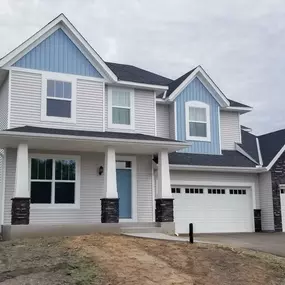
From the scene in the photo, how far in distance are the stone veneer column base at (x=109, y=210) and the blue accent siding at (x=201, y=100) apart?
5.82 metres

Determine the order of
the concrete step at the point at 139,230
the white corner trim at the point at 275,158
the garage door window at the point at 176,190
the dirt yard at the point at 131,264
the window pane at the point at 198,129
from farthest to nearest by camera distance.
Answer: the window pane at the point at 198,129
the white corner trim at the point at 275,158
the garage door window at the point at 176,190
the concrete step at the point at 139,230
the dirt yard at the point at 131,264

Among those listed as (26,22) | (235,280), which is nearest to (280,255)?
(235,280)

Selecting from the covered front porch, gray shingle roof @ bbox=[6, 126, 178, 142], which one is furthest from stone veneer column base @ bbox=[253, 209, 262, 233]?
gray shingle roof @ bbox=[6, 126, 178, 142]

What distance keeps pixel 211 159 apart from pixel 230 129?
258 cm

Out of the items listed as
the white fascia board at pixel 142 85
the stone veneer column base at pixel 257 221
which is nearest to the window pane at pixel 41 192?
the white fascia board at pixel 142 85

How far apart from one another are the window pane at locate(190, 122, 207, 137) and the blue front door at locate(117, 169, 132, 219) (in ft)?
13.7

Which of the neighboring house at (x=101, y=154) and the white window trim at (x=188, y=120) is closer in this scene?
the neighboring house at (x=101, y=154)

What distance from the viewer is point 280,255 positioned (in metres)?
11.6

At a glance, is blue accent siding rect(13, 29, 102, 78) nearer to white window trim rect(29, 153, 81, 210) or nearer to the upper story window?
the upper story window

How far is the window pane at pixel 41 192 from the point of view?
1602 centimetres

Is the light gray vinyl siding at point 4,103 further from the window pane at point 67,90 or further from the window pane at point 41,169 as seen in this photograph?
the window pane at point 67,90

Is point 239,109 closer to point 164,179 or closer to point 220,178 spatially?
point 220,178

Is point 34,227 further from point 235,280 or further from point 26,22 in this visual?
point 26,22

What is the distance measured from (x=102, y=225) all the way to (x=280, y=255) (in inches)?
231
